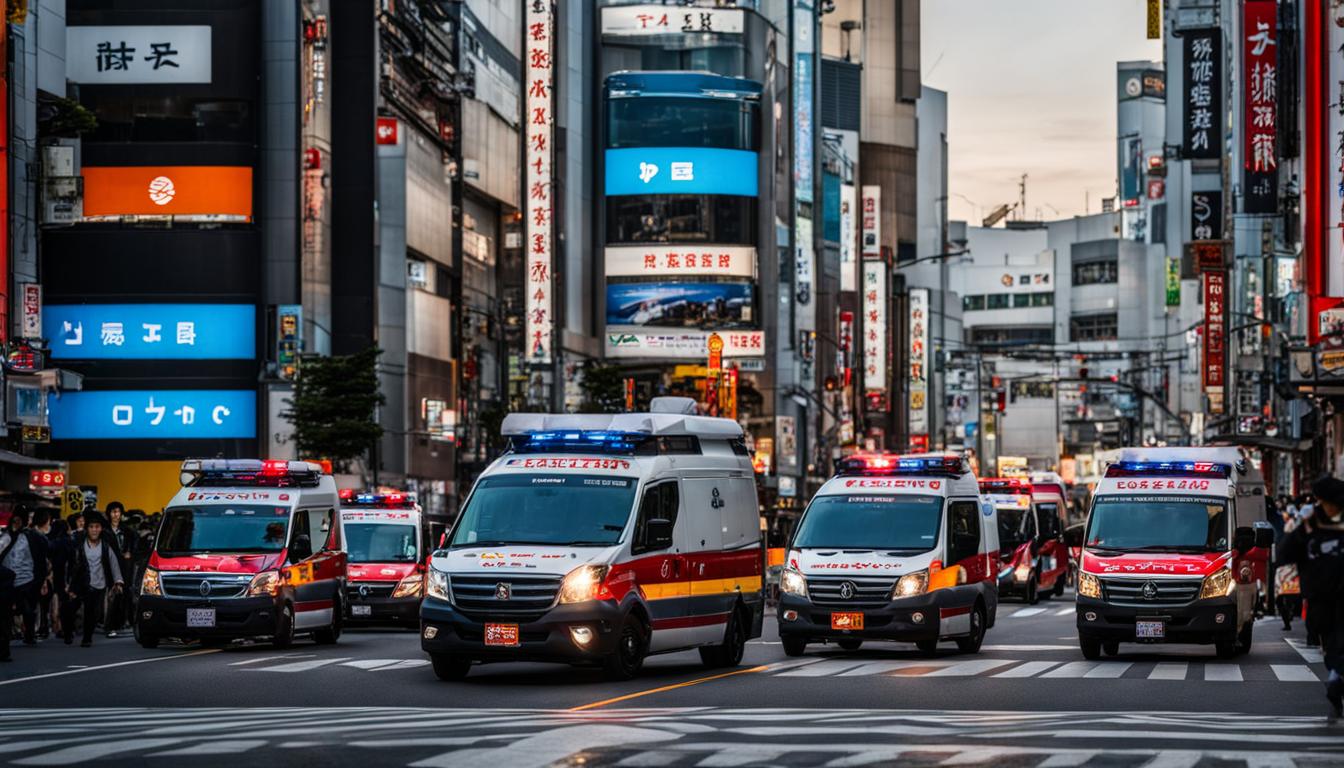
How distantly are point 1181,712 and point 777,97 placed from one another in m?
86.2

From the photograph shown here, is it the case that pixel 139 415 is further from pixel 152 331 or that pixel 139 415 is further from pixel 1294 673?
pixel 1294 673

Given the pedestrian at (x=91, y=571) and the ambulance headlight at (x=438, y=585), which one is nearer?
the ambulance headlight at (x=438, y=585)

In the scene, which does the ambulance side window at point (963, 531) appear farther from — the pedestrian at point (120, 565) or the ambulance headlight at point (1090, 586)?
the pedestrian at point (120, 565)

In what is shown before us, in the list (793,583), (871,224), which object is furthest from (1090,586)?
(871,224)

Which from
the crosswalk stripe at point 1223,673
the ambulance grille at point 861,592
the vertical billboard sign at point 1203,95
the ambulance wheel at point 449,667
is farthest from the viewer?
the vertical billboard sign at point 1203,95

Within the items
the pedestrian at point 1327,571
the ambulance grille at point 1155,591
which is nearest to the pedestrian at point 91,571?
the ambulance grille at point 1155,591

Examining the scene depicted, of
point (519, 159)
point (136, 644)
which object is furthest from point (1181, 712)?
point (519, 159)

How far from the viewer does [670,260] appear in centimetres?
9606

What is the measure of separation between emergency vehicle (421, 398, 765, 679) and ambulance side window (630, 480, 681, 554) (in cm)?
2

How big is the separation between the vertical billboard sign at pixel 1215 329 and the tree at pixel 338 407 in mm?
38765

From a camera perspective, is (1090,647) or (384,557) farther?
(384,557)

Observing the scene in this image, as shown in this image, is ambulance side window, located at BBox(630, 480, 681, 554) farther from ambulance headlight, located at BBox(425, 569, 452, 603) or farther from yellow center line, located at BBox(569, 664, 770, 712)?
ambulance headlight, located at BBox(425, 569, 452, 603)

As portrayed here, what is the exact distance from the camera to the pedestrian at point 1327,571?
16.2m

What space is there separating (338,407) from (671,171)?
40.3 metres
